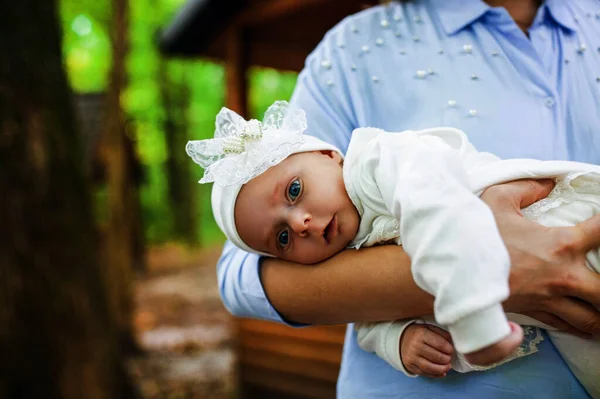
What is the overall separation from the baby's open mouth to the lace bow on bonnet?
19cm

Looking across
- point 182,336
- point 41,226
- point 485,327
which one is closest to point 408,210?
point 485,327

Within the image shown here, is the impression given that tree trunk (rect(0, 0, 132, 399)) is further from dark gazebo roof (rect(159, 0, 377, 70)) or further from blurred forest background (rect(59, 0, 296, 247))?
blurred forest background (rect(59, 0, 296, 247))

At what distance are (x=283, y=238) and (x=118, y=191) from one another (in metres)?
8.65

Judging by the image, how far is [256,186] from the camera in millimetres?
1485

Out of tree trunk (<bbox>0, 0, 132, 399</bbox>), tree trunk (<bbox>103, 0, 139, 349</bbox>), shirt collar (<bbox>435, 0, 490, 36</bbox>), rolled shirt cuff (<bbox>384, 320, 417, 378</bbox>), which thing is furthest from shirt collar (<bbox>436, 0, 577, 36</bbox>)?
tree trunk (<bbox>103, 0, 139, 349</bbox>)

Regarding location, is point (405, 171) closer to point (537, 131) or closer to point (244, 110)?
point (537, 131)

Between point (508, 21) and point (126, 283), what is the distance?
919 cm

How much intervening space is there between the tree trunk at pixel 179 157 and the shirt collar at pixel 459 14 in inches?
836

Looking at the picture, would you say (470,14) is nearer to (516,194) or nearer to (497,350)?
(516,194)

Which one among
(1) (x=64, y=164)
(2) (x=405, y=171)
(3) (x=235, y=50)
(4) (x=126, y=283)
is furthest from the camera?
(4) (x=126, y=283)

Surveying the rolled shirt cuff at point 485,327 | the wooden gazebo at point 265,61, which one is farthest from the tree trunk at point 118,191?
the rolled shirt cuff at point 485,327

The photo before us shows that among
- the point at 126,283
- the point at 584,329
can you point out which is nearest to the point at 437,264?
the point at 584,329

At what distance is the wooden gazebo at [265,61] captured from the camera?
5.65m

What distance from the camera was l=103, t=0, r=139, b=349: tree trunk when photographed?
29.8 feet
